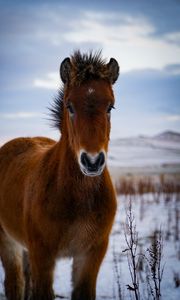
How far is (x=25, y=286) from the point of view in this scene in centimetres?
445

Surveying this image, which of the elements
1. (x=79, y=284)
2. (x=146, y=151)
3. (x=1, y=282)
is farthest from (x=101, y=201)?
(x=146, y=151)

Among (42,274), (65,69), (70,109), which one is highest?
(65,69)

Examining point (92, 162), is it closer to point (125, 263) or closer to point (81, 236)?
point (81, 236)

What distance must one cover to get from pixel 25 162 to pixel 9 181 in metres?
0.33

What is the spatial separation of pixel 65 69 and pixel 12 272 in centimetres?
268

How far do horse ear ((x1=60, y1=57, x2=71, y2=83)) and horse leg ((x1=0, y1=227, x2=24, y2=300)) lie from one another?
7.96 ft

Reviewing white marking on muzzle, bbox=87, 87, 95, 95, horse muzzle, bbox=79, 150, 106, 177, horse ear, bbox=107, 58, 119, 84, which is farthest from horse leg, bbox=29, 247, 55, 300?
horse ear, bbox=107, 58, 119, 84

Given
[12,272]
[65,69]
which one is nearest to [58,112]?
[65,69]

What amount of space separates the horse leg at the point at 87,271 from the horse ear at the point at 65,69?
1.61m

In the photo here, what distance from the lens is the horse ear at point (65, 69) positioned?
3105 millimetres

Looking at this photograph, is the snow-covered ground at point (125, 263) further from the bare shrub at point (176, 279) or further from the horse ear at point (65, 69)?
the horse ear at point (65, 69)

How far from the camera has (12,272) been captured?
422 cm

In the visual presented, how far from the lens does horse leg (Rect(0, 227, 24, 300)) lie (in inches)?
165

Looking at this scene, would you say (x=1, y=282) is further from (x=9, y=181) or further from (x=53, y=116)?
(x=53, y=116)
